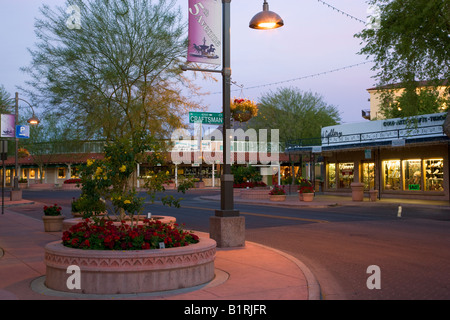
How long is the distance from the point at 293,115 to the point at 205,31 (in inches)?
1577

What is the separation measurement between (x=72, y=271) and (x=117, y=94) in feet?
40.8

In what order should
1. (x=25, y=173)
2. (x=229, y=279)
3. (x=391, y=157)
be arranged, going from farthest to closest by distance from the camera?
(x=25, y=173) < (x=391, y=157) < (x=229, y=279)

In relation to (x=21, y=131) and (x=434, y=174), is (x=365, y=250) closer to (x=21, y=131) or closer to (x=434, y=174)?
(x=434, y=174)

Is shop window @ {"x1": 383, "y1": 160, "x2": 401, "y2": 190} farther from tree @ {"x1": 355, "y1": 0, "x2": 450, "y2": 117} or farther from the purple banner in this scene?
the purple banner

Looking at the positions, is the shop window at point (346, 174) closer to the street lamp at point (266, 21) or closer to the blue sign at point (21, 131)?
the blue sign at point (21, 131)

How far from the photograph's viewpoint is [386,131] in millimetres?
31734

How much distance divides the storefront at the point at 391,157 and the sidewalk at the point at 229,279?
19737 millimetres

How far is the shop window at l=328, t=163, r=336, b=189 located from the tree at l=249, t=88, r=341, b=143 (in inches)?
417

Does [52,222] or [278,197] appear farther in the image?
[278,197]

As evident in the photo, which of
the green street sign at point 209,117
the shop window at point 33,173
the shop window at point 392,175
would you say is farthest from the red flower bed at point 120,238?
the shop window at point 33,173

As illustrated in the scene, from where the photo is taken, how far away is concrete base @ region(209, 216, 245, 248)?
35.4 feet

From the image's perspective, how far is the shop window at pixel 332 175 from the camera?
3822 centimetres

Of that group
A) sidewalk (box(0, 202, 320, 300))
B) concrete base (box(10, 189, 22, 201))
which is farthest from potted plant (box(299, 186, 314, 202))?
Answer: concrete base (box(10, 189, 22, 201))

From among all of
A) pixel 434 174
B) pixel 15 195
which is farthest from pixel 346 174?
pixel 15 195
